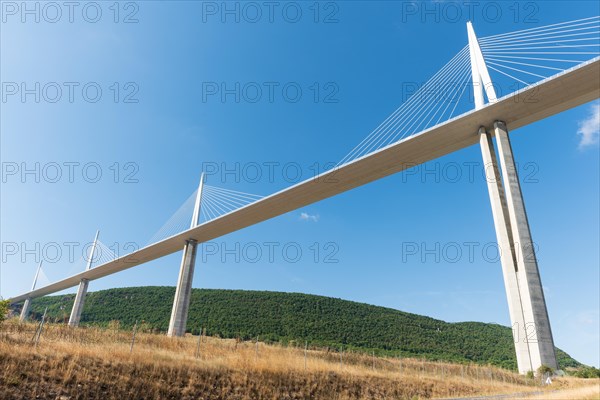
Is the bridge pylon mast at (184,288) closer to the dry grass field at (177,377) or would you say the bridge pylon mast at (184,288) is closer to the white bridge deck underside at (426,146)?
the white bridge deck underside at (426,146)

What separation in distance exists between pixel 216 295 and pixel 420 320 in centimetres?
4461

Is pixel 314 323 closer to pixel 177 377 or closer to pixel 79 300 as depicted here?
pixel 79 300

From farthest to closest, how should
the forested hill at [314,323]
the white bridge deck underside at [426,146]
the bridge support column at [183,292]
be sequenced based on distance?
the forested hill at [314,323]
the bridge support column at [183,292]
the white bridge deck underside at [426,146]

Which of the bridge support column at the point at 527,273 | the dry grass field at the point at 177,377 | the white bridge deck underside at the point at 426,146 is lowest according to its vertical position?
the dry grass field at the point at 177,377

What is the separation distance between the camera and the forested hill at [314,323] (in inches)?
2319

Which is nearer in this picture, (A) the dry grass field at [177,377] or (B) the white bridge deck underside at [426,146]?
(A) the dry grass field at [177,377]

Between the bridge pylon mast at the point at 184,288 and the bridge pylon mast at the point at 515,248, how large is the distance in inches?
1169

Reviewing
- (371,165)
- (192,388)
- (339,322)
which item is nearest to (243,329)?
(339,322)

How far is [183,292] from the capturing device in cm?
3825

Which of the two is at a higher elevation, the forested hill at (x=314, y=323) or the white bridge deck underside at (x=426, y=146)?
the white bridge deck underside at (x=426, y=146)

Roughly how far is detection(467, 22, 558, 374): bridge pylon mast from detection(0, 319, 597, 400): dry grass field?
4.63ft

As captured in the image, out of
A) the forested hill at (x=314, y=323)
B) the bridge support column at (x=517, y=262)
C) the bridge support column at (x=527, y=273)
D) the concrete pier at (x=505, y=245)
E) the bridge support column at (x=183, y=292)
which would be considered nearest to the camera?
the bridge support column at (x=527, y=273)

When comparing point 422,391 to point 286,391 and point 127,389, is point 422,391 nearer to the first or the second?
point 286,391

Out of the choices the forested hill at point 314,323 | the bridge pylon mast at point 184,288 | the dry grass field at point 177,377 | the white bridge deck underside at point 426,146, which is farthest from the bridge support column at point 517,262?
the forested hill at point 314,323
